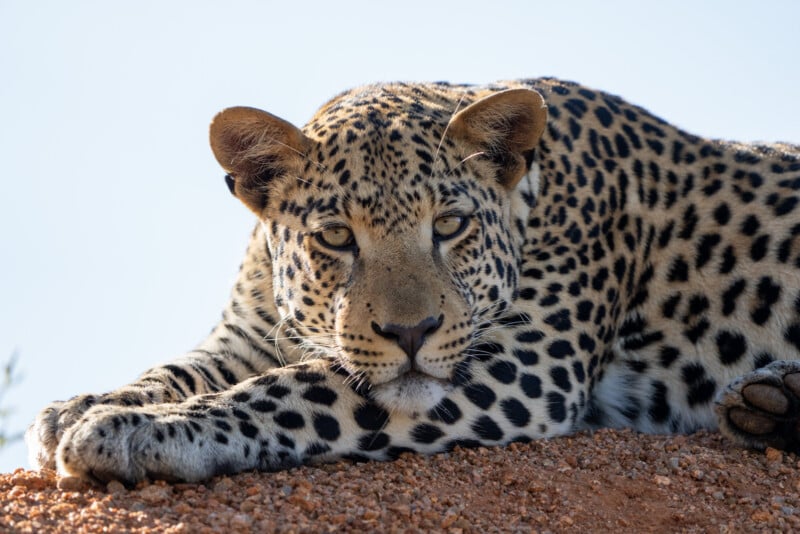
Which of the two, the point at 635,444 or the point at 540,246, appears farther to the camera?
the point at 540,246

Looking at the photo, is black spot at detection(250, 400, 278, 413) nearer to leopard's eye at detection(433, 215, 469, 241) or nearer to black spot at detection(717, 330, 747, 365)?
leopard's eye at detection(433, 215, 469, 241)

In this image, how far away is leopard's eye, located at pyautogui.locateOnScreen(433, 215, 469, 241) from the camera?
6.65 metres

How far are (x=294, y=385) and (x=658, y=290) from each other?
9.74 ft

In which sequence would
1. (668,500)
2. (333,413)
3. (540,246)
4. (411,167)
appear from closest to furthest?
(668,500) → (333,413) → (411,167) → (540,246)

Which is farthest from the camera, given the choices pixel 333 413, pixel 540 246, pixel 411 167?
pixel 540 246

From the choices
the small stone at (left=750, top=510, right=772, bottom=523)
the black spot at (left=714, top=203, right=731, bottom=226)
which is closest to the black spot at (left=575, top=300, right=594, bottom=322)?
the black spot at (left=714, top=203, right=731, bottom=226)

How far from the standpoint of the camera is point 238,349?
7.98 m

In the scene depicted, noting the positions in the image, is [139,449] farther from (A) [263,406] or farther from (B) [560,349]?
(B) [560,349]

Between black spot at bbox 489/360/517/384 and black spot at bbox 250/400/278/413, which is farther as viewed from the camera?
black spot at bbox 489/360/517/384

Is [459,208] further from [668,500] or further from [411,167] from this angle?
[668,500]

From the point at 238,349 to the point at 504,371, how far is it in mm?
2189

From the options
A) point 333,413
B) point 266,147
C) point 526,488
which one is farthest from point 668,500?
point 266,147

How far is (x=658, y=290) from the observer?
7.82 m

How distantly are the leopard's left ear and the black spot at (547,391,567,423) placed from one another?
144 cm
